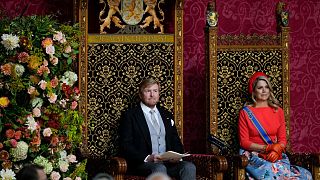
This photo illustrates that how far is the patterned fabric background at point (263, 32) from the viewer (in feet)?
27.5

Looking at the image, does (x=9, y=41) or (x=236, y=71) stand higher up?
(x=9, y=41)

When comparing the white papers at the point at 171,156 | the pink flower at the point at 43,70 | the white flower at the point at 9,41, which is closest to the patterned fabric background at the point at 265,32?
the white papers at the point at 171,156

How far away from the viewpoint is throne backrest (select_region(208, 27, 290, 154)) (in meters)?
7.56

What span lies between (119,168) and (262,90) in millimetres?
1704

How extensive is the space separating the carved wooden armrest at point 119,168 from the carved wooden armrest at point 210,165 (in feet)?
2.52

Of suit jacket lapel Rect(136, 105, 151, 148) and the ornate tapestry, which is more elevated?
the ornate tapestry

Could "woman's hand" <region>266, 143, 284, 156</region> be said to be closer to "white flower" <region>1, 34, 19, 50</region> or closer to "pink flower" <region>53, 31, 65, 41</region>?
"pink flower" <region>53, 31, 65, 41</region>

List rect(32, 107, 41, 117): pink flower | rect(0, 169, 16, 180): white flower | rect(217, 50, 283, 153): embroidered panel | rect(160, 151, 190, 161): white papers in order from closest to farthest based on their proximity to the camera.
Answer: rect(0, 169, 16, 180): white flower → rect(32, 107, 41, 117): pink flower → rect(160, 151, 190, 161): white papers → rect(217, 50, 283, 153): embroidered panel

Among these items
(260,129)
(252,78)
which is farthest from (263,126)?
(252,78)

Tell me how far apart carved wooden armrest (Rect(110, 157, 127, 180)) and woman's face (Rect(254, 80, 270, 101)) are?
5.22 feet

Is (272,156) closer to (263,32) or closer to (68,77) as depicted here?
(263,32)

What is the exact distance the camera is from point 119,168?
21.2 ft

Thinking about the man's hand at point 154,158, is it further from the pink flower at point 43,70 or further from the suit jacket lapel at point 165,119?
the pink flower at point 43,70

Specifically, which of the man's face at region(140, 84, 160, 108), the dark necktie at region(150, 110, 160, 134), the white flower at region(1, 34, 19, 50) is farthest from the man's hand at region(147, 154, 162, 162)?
the white flower at region(1, 34, 19, 50)
